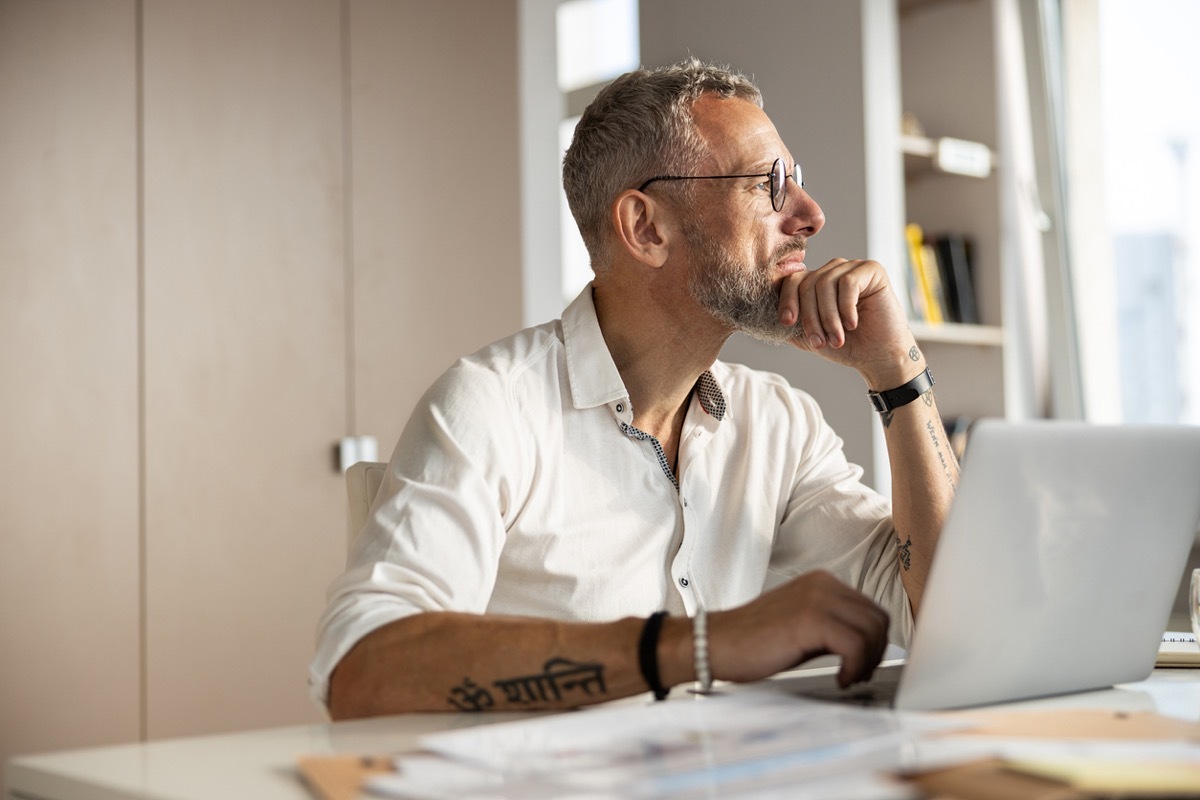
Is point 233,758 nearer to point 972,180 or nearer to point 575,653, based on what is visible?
point 575,653

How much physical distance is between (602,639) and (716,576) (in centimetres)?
63

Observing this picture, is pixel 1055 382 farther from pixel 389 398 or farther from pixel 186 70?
pixel 186 70

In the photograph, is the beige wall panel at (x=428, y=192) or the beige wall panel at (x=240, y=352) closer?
the beige wall panel at (x=240, y=352)

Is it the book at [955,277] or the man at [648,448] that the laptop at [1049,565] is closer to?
the man at [648,448]

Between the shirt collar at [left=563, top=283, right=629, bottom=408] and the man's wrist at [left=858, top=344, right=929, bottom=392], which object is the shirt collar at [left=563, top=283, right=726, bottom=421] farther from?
the man's wrist at [left=858, top=344, right=929, bottom=392]

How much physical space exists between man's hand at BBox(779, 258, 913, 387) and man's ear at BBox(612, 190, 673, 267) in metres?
0.21

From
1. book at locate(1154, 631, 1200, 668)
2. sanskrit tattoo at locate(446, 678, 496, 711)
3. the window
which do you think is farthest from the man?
the window

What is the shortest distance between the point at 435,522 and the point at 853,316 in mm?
676

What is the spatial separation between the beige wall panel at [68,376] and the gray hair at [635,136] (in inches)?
54.7

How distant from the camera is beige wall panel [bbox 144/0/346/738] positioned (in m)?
2.91

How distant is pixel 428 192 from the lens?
3371mm

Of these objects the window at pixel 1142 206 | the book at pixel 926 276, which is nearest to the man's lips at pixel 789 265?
the book at pixel 926 276

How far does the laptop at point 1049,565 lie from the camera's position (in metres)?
0.92

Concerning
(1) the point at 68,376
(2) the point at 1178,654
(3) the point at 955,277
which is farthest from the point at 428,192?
(2) the point at 1178,654
